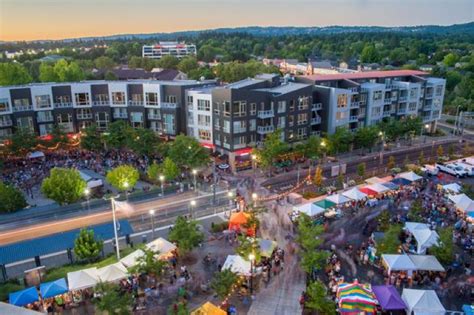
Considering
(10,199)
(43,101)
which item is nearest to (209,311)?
(10,199)

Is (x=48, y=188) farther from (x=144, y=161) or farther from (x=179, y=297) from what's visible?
(x=179, y=297)

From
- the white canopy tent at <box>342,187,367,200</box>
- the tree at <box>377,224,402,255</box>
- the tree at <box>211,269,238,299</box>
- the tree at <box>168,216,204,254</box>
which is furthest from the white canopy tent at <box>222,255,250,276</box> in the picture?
the white canopy tent at <box>342,187,367,200</box>

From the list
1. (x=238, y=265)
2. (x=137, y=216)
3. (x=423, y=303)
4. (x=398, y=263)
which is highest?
(x=423, y=303)

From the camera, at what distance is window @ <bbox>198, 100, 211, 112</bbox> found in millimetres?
63469

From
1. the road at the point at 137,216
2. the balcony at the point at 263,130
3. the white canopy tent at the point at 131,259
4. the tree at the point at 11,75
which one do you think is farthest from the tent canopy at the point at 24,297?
the tree at the point at 11,75

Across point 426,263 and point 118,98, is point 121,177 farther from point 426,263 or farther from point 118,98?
point 426,263

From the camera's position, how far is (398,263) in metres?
31.1

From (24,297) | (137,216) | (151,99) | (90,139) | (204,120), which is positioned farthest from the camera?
(151,99)

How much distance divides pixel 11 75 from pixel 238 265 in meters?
80.9

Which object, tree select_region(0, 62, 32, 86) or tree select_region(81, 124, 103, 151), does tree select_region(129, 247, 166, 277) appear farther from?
tree select_region(0, 62, 32, 86)

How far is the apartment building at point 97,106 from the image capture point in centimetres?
6506

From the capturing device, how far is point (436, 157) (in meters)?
64.4

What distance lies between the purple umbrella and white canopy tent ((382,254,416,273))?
11.6 ft

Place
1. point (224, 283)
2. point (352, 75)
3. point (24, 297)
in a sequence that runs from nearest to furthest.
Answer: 1. point (24, 297)
2. point (224, 283)
3. point (352, 75)
